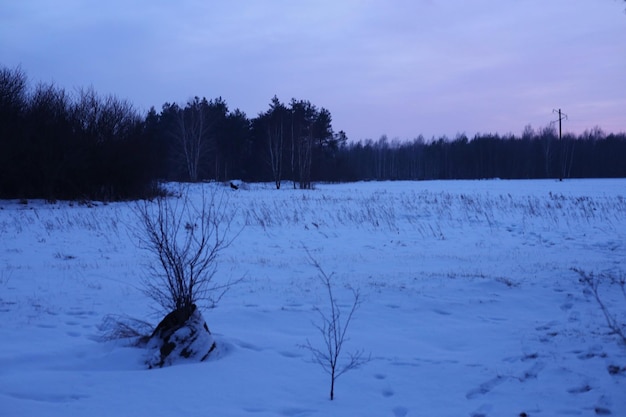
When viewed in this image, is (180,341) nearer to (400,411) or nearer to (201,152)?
(400,411)

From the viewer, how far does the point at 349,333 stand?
223 inches

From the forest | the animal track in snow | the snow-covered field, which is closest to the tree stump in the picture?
the snow-covered field

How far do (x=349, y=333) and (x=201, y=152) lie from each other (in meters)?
43.8

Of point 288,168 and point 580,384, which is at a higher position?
point 288,168

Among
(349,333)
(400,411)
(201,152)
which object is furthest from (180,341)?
(201,152)

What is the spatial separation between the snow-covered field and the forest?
752 centimetres

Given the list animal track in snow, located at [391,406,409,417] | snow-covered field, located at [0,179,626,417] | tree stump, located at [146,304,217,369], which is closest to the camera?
animal track in snow, located at [391,406,409,417]

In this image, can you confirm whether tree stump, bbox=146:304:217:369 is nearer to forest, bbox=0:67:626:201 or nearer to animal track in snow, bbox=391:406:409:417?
animal track in snow, bbox=391:406:409:417

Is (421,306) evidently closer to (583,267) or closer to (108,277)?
(583,267)

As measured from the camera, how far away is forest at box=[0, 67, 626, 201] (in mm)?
24500

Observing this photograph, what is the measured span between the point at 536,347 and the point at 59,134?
25743 mm

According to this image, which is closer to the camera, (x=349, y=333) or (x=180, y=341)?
(x=180, y=341)

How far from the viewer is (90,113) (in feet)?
91.6

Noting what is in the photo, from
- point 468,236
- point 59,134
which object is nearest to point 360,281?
point 468,236
